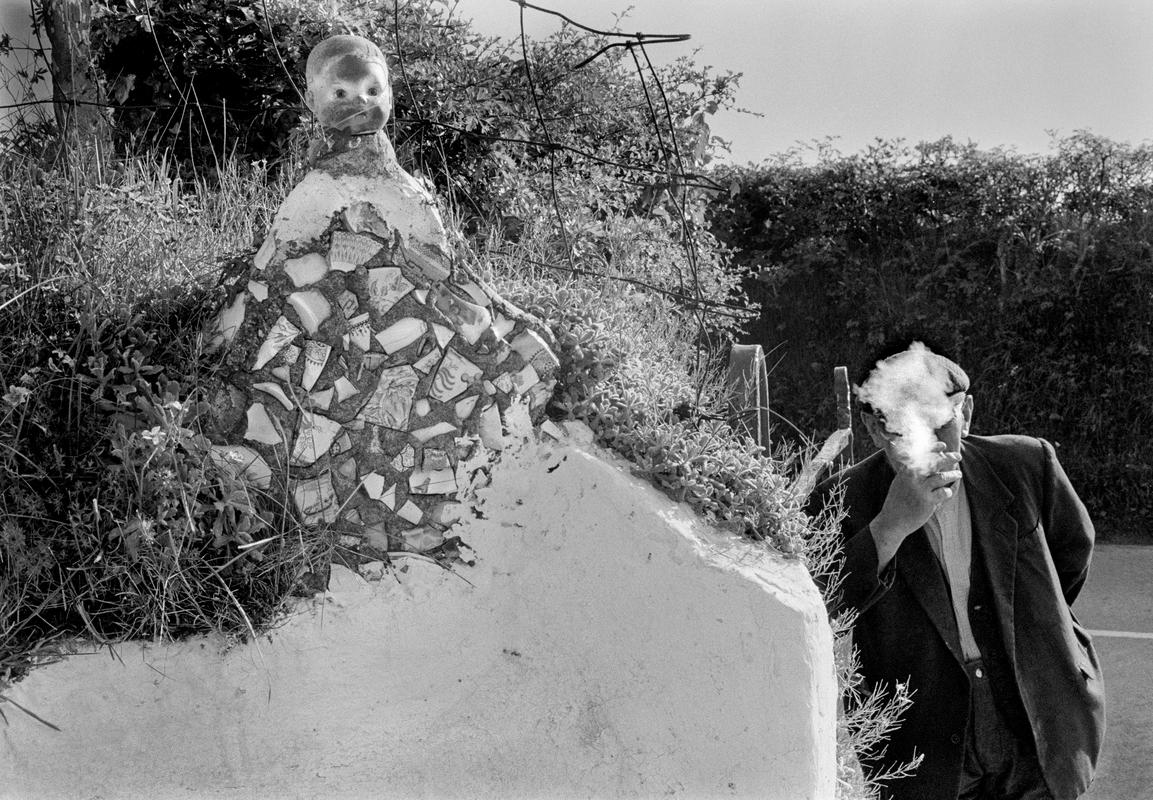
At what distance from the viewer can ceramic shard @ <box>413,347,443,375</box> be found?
94.5 inches

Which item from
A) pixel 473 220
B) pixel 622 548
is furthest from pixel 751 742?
pixel 473 220

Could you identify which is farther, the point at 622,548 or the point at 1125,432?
the point at 1125,432

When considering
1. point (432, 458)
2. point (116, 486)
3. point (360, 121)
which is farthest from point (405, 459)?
point (360, 121)

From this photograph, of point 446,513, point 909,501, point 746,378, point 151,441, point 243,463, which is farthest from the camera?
point 746,378

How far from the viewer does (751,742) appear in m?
2.38

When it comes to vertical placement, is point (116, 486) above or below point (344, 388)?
below

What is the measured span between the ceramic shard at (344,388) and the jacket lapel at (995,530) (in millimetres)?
1596

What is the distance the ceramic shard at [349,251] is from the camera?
237cm

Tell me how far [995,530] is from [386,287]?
5.38 ft

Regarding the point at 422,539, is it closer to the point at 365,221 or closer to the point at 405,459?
the point at 405,459

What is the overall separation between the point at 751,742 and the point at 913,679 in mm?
604

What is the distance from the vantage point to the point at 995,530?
2.79m

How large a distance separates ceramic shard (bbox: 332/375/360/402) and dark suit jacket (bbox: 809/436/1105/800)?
1.25 meters

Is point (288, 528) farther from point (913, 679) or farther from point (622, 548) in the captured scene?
point (913, 679)
